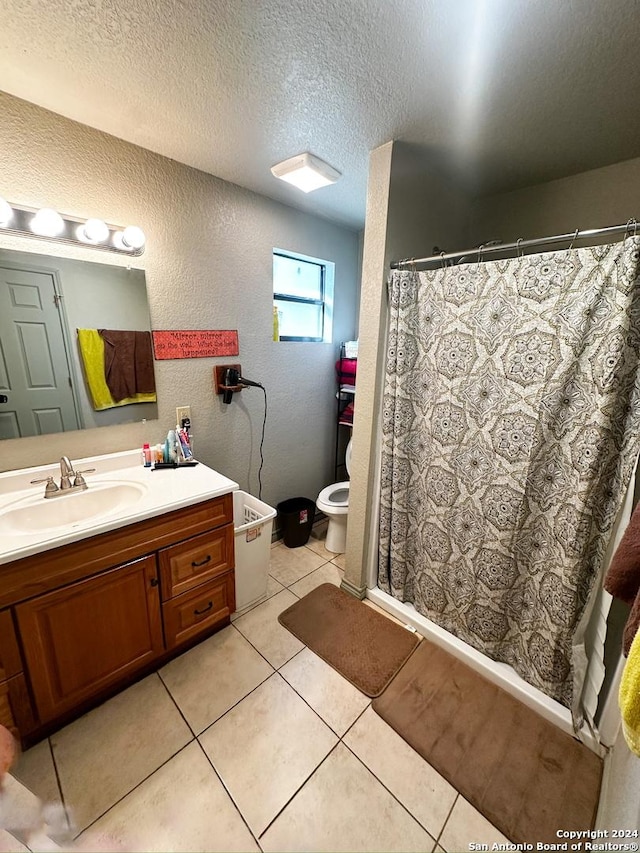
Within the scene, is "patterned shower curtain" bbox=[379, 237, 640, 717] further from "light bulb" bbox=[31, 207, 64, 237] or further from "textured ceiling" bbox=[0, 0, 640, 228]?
"light bulb" bbox=[31, 207, 64, 237]

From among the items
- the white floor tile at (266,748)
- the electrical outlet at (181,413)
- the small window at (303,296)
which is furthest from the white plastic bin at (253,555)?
the small window at (303,296)

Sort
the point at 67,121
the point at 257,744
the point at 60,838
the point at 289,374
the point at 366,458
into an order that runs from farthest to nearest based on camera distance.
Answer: the point at 289,374 → the point at 366,458 → the point at 67,121 → the point at 257,744 → the point at 60,838

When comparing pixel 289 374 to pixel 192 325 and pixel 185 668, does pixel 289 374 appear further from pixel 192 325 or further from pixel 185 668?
pixel 185 668

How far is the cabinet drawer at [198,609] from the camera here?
4.79 ft

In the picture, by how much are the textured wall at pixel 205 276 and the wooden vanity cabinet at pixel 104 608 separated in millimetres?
587

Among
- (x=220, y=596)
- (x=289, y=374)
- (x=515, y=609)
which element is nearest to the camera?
(x=515, y=609)

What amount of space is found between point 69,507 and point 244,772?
46.3 inches

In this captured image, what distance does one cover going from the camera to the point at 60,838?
0.92 m

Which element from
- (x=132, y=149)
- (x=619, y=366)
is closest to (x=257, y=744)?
(x=619, y=366)

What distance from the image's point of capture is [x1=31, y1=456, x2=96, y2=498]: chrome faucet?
136 cm

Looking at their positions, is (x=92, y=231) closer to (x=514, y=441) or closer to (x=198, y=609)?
(x=198, y=609)

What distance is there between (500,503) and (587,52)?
1.52m

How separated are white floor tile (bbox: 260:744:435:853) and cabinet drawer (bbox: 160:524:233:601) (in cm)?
82

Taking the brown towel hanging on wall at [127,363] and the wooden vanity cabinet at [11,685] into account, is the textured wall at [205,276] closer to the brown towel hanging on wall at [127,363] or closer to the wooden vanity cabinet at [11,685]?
the brown towel hanging on wall at [127,363]
